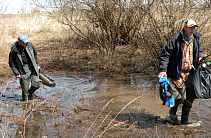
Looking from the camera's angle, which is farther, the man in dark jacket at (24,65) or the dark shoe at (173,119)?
the man in dark jacket at (24,65)

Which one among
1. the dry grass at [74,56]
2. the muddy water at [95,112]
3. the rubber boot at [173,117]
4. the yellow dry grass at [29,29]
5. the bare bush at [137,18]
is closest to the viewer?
the muddy water at [95,112]

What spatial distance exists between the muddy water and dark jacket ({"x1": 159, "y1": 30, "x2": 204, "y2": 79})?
0.89m

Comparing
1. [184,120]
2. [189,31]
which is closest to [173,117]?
[184,120]

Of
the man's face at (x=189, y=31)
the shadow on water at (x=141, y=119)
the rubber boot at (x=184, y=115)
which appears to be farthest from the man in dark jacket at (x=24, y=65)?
the man's face at (x=189, y=31)

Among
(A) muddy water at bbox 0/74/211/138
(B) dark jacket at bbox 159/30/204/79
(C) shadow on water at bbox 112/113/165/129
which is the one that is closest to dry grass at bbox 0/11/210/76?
(A) muddy water at bbox 0/74/211/138

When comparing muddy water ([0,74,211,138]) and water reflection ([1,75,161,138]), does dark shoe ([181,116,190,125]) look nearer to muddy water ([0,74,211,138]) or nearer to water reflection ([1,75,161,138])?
muddy water ([0,74,211,138])

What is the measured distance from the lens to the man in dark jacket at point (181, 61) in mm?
5000

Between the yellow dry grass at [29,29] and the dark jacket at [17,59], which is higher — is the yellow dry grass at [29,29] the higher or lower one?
the higher one

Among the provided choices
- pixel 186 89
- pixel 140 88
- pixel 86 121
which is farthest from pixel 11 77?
pixel 186 89

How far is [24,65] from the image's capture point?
718 centimetres

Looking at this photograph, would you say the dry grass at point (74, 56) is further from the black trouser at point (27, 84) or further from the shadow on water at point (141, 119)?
the shadow on water at point (141, 119)

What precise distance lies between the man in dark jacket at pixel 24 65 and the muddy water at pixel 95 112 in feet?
1.25

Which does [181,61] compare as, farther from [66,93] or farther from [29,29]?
[29,29]

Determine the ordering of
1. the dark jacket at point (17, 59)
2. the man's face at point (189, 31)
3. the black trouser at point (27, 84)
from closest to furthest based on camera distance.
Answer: the man's face at point (189, 31) < the dark jacket at point (17, 59) < the black trouser at point (27, 84)
